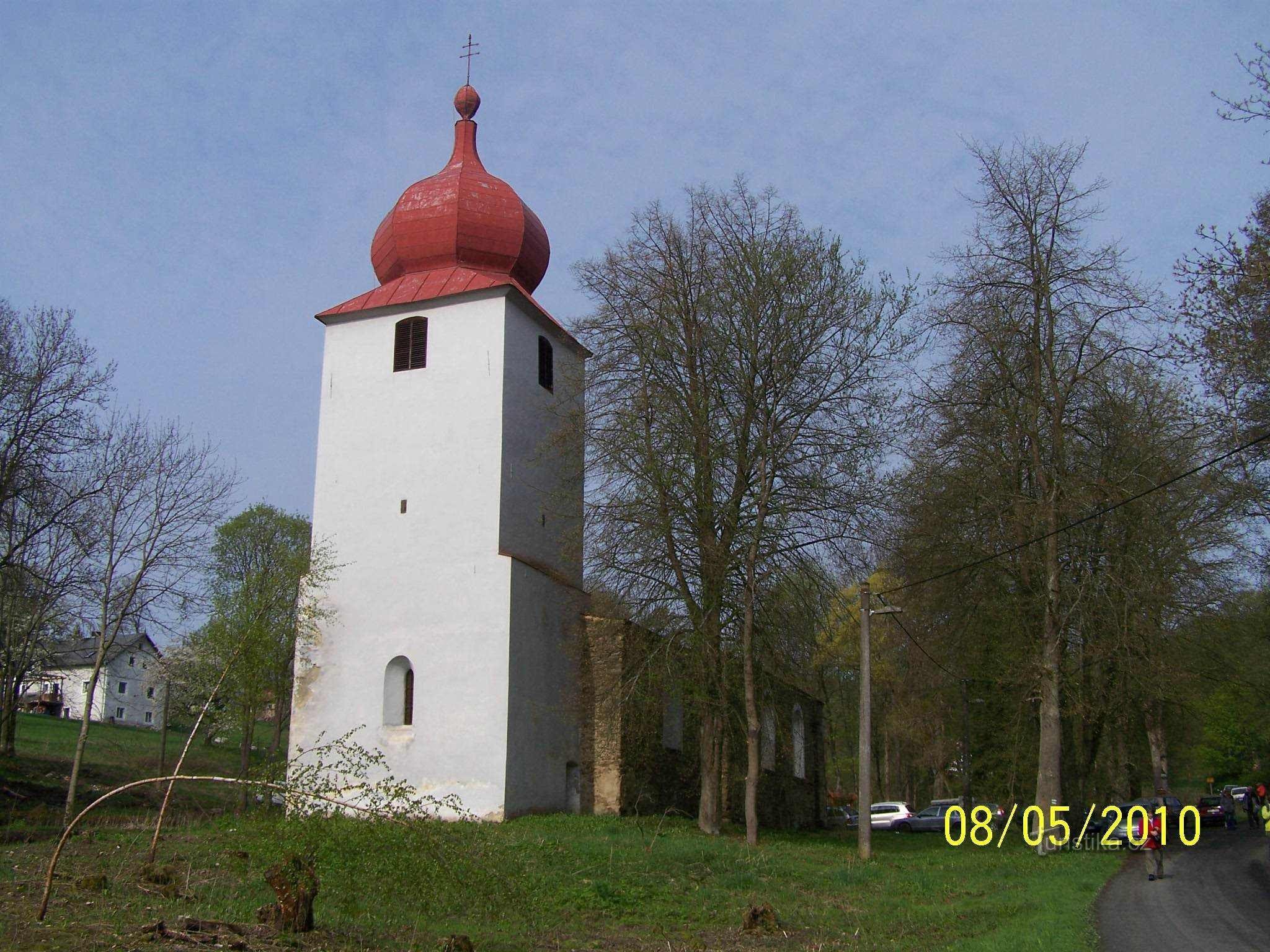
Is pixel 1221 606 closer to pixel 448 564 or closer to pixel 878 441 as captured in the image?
pixel 878 441

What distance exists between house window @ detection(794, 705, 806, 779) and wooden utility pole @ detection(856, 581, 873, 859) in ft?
49.2

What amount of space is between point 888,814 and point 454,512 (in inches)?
915

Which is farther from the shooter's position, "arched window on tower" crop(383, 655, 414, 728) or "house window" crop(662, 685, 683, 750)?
"house window" crop(662, 685, 683, 750)

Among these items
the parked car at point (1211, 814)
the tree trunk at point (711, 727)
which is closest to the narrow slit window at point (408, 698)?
the tree trunk at point (711, 727)

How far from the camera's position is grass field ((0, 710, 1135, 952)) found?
10.8m

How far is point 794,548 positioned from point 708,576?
5.56 feet

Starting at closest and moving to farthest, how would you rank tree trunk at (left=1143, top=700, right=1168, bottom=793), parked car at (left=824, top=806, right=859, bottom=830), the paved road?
the paved road < tree trunk at (left=1143, top=700, right=1168, bottom=793) < parked car at (left=824, top=806, right=859, bottom=830)

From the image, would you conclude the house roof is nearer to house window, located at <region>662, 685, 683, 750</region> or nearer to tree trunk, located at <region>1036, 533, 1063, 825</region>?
house window, located at <region>662, 685, 683, 750</region>

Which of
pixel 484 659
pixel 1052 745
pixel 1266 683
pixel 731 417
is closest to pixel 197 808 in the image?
pixel 484 659

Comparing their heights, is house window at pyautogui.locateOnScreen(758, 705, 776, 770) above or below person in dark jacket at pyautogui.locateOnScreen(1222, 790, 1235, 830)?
above

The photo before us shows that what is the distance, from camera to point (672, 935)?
13484mm
